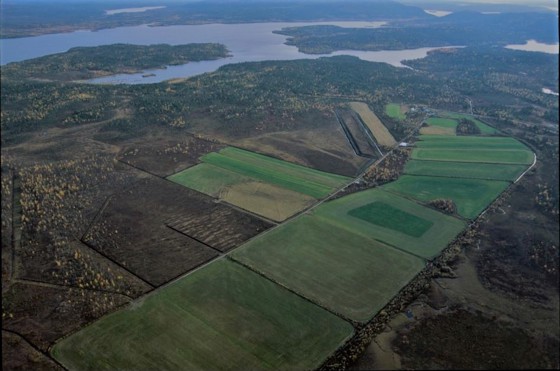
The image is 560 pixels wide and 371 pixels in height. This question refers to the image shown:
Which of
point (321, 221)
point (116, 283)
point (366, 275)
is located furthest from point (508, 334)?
point (116, 283)

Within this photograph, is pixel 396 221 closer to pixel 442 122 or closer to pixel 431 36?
pixel 442 122

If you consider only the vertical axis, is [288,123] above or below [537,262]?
above

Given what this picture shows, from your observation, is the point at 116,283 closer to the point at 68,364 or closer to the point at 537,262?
the point at 68,364

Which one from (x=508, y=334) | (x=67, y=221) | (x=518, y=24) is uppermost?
(x=518, y=24)

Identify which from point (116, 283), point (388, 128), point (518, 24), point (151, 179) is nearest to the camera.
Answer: point (116, 283)

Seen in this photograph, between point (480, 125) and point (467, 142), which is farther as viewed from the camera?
point (480, 125)

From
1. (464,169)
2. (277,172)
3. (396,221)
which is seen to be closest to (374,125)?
(464,169)

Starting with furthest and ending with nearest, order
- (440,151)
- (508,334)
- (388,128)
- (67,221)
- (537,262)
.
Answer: (388,128) < (440,151) < (67,221) < (537,262) < (508,334)

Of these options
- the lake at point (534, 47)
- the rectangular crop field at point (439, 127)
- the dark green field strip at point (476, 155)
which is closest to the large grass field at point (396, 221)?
the dark green field strip at point (476, 155)
